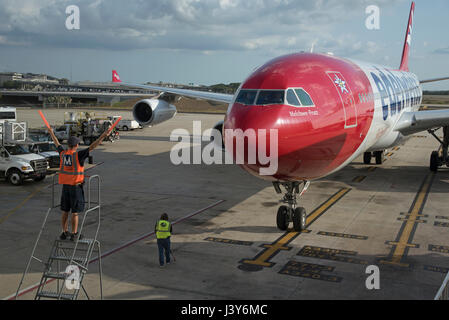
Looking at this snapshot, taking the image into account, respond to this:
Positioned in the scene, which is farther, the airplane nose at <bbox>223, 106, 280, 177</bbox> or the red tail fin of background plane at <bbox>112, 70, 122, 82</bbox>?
the red tail fin of background plane at <bbox>112, 70, 122, 82</bbox>

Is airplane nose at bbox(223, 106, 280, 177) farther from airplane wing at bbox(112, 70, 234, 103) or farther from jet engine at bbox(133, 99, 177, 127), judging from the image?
jet engine at bbox(133, 99, 177, 127)

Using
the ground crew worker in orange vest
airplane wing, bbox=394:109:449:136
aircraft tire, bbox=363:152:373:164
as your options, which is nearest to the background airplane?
the ground crew worker in orange vest

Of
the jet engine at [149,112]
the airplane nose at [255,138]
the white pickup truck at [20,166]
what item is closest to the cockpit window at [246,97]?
the airplane nose at [255,138]

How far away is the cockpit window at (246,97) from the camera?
11.1 metres

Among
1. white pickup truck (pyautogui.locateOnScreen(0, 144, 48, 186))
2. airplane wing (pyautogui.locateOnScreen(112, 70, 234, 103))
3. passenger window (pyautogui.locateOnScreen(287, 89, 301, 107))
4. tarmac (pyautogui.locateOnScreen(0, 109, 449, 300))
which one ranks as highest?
airplane wing (pyautogui.locateOnScreen(112, 70, 234, 103))

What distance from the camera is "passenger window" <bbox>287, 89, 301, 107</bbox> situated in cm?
1096

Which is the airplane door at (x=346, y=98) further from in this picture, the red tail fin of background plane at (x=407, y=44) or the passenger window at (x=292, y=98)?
the red tail fin of background plane at (x=407, y=44)

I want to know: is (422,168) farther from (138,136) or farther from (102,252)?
(138,136)

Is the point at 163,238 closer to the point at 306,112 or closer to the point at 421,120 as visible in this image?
the point at 306,112

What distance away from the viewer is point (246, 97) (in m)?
11.3

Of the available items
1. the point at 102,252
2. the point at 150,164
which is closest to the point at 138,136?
the point at 150,164

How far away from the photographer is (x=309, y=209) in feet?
53.4

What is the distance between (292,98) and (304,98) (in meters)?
0.35

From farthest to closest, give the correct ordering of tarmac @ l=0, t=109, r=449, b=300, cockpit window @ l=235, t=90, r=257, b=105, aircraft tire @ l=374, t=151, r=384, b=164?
aircraft tire @ l=374, t=151, r=384, b=164, cockpit window @ l=235, t=90, r=257, b=105, tarmac @ l=0, t=109, r=449, b=300
